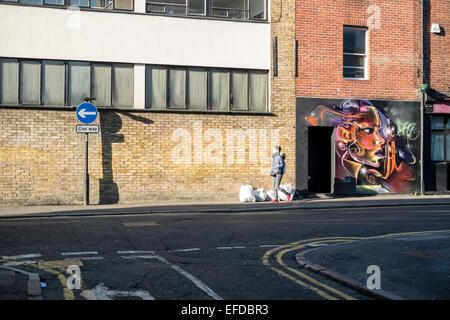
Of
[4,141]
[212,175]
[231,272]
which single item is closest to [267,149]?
[212,175]

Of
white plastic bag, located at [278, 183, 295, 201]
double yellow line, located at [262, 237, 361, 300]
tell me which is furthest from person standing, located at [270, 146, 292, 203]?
double yellow line, located at [262, 237, 361, 300]

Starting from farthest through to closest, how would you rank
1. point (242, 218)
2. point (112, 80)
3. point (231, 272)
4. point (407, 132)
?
point (407, 132) < point (112, 80) < point (242, 218) < point (231, 272)

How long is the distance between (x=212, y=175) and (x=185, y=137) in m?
1.67

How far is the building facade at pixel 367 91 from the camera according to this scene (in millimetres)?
21391

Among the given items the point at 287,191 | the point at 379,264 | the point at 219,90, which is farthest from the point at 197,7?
the point at 379,264

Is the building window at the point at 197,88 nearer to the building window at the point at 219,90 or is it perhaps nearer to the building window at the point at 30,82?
the building window at the point at 219,90

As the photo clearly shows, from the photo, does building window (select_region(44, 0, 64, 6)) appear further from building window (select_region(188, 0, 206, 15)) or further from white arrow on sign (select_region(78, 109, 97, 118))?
building window (select_region(188, 0, 206, 15))

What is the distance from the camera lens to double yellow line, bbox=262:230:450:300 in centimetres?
645

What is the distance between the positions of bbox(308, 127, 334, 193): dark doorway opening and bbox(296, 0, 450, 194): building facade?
0.13 ft

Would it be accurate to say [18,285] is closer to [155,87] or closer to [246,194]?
[246,194]

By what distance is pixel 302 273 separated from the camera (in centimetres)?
765

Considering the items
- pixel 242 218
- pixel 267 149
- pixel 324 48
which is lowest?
pixel 242 218
